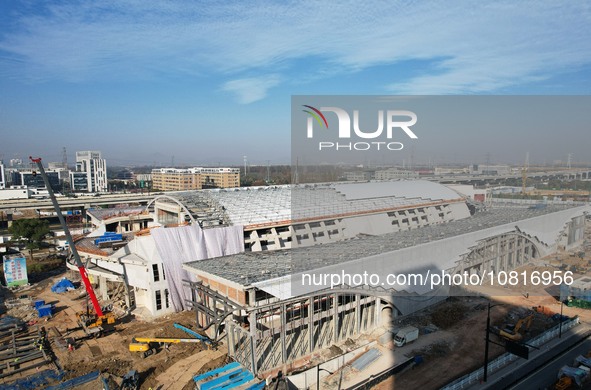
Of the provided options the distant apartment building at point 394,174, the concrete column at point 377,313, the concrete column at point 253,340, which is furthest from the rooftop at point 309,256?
the distant apartment building at point 394,174

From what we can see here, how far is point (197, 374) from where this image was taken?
13.0 meters

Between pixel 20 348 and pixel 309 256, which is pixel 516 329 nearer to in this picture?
pixel 309 256

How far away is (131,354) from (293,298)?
6973 mm

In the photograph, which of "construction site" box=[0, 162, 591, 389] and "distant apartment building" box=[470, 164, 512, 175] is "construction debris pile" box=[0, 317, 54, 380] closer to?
"construction site" box=[0, 162, 591, 389]

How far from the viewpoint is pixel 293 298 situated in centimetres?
1343

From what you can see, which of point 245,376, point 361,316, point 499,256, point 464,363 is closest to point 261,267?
point 245,376

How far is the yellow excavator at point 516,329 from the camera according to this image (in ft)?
49.6

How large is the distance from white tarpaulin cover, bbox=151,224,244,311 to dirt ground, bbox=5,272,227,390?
1.45 meters

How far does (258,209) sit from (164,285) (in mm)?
6543

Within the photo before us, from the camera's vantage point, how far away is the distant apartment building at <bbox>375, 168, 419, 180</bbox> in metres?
28.5

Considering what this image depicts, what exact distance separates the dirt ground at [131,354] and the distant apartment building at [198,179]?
2462 inches

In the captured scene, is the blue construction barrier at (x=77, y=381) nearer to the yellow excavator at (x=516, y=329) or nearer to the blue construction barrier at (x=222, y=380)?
the blue construction barrier at (x=222, y=380)

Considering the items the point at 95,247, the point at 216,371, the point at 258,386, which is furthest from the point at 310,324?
the point at 95,247

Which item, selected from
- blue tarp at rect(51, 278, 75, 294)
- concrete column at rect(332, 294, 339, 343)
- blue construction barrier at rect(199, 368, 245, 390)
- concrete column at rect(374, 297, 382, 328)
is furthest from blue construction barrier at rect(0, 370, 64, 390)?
concrete column at rect(374, 297, 382, 328)
